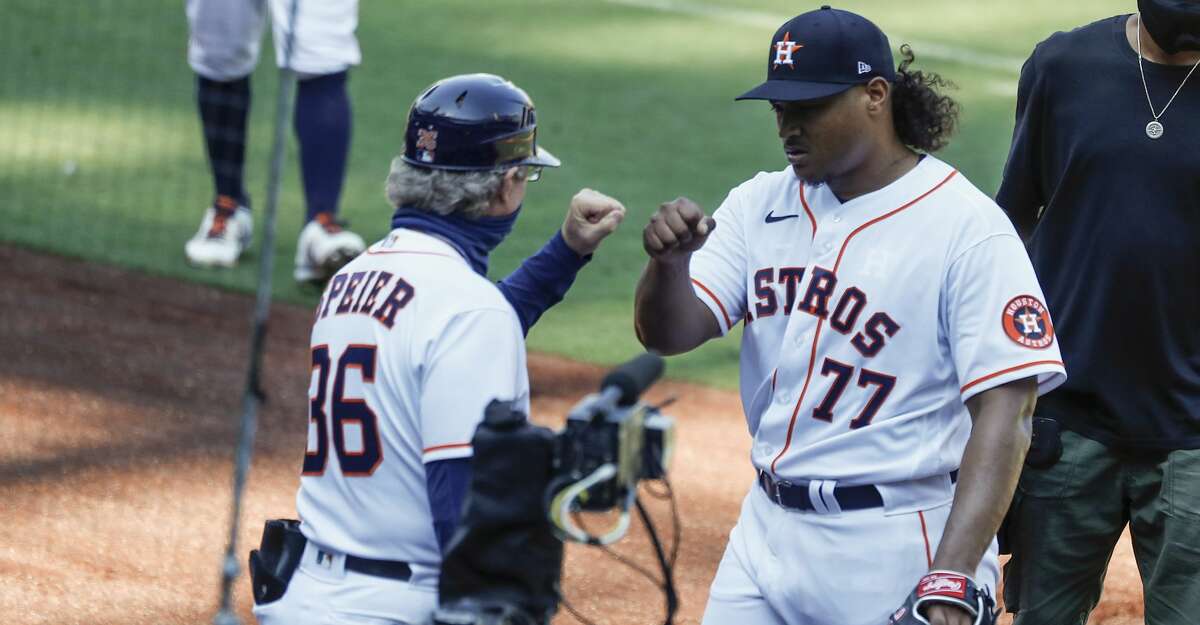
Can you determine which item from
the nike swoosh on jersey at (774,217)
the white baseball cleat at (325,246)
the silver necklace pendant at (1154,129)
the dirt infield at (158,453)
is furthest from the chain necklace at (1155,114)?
the white baseball cleat at (325,246)

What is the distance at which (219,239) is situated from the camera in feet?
26.0

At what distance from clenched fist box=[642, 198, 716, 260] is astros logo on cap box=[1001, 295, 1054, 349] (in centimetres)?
59

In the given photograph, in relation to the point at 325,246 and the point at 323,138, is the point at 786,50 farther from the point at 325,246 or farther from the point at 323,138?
the point at 323,138

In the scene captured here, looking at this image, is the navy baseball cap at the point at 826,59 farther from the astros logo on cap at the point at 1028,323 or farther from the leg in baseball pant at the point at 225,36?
the leg in baseball pant at the point at 225,36

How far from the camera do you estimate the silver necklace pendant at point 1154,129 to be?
3.62m

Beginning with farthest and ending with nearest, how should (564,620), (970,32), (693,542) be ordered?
(970,32) < (693,542) < (564,620)

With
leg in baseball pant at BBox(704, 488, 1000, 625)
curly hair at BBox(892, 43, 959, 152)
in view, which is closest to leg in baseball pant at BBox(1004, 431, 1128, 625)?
leg in baseball pant at BBox(704, 488, 1000, 625)

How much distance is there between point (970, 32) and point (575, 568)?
28.9ft

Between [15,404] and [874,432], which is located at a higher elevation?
[874,432]

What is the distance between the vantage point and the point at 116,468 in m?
5.82

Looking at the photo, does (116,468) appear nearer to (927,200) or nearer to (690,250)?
(690,250)

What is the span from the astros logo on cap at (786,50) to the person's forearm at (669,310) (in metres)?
0.43

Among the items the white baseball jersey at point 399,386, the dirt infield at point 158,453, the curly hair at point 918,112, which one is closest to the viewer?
the white baseball jersey at point 399,386

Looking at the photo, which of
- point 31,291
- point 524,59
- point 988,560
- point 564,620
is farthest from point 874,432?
point 524,59
